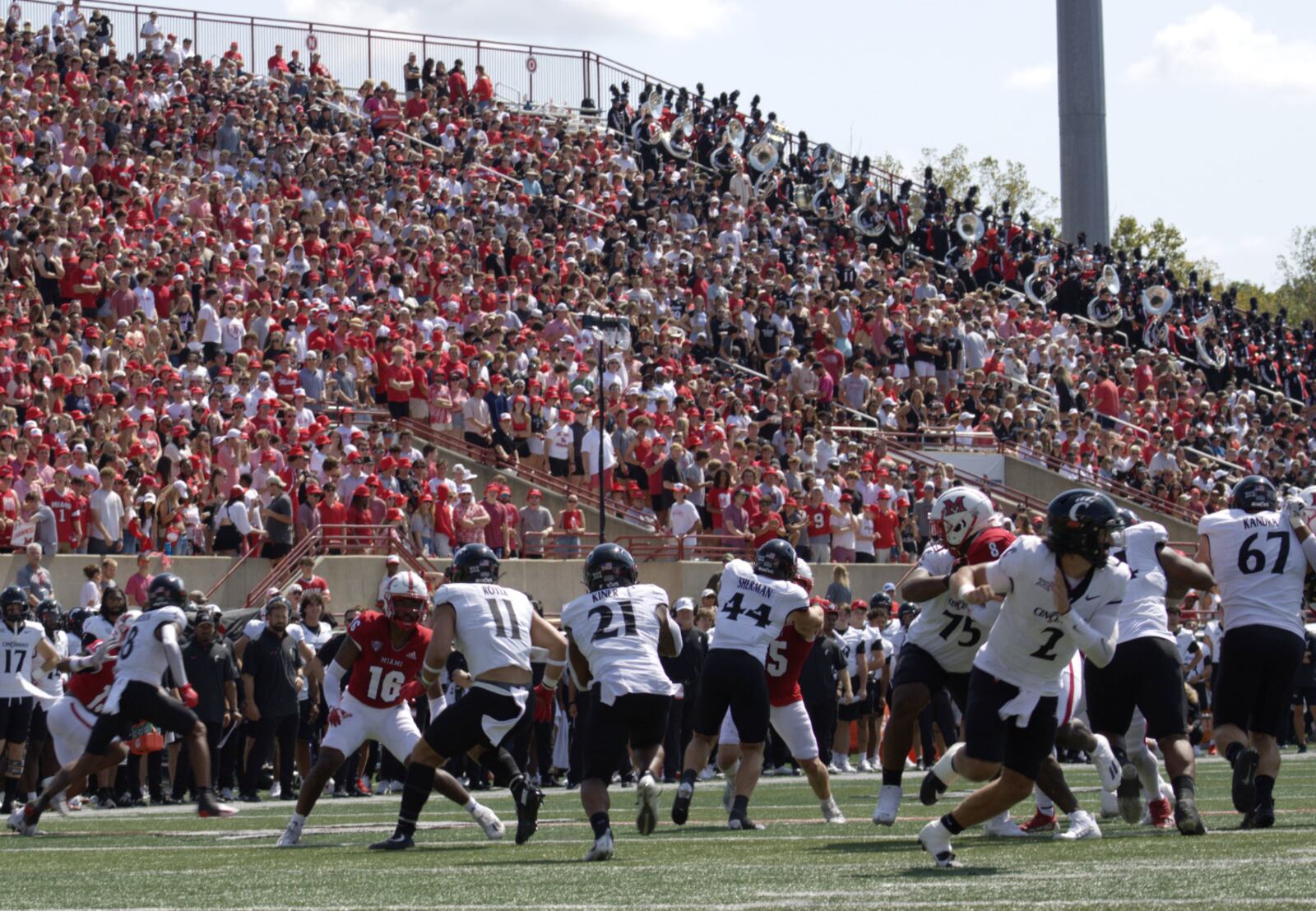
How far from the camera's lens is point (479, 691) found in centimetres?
1080

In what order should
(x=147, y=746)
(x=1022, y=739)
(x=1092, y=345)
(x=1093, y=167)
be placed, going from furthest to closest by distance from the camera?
(x=1093, y=167), (x=1092, y=345), (x=147, y=746), (x=1022, y=739)

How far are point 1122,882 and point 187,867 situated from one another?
445 centimetres

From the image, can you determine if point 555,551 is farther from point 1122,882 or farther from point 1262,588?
point 1122,882

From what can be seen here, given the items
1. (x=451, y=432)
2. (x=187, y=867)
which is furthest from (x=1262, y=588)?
(x=451, y=432)

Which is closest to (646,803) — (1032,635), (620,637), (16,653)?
(620,637)

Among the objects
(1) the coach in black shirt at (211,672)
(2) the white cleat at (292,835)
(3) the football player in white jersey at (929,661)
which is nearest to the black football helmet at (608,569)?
(3) the football player in white jersey at (929,661)

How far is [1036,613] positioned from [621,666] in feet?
8.56

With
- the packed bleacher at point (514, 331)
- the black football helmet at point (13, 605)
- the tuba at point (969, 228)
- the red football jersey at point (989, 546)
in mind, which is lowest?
the black football helmet at point (13, 605)

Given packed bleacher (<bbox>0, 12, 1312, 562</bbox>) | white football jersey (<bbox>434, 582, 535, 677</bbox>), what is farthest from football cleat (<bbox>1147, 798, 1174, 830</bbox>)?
packed bleacher (<bbox>0, 12, 1312, 562</bbox>)

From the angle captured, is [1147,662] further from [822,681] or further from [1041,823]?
[822,681]

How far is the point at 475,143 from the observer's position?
34.0m

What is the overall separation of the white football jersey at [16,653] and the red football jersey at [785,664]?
19.2 ft

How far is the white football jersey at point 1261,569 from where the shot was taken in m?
10.3

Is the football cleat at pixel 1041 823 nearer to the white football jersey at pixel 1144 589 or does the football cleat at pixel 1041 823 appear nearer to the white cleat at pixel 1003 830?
the white cleat at pixel 1003 830
